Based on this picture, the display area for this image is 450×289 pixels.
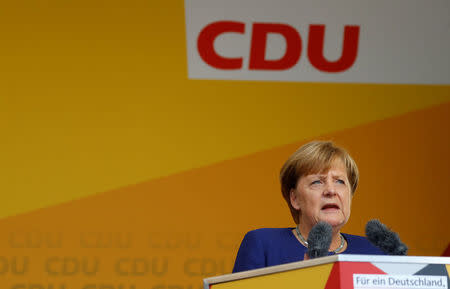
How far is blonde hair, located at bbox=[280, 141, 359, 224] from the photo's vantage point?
7.77 ft

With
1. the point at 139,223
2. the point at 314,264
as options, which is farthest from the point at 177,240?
the point at 314,264

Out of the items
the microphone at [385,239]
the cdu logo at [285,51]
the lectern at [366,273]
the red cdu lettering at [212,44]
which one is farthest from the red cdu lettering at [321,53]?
the lectern at [366,273]

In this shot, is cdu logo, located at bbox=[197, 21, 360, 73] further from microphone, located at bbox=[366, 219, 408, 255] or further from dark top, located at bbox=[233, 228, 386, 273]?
microphone, located at bbox=[366, 219, 408, 255]

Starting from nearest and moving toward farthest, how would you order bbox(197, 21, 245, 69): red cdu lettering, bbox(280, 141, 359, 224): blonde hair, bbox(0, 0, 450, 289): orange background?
bbox(280, 141, 359, 224): blonde hair < bbox(0, 0, 450, 289): orange background < bbox(197, 21, 245, 69): red cdu lettering

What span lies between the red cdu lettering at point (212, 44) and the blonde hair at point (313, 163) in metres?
1.70

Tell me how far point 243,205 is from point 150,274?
61cm

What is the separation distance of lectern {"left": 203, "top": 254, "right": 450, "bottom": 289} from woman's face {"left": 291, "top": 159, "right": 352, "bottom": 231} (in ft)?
2.11

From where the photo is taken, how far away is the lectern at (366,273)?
1562 millimetres

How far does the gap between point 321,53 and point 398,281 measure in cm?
272

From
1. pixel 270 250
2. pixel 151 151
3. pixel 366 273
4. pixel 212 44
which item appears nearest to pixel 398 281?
pixel 366 273

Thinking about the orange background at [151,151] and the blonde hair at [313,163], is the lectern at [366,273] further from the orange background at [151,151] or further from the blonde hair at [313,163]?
the orange background at [151,151]

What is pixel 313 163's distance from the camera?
2.37 m

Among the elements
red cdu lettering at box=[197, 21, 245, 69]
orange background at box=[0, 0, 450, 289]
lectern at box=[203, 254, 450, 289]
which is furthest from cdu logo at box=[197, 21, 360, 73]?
lectern at box=[203, 254, 450, 289]

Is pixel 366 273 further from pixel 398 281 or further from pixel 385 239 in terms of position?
pixel 385 239
